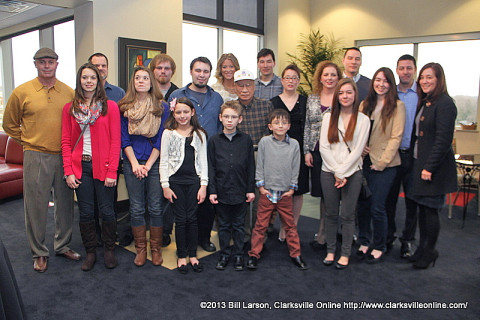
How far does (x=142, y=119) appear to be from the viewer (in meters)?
2.79

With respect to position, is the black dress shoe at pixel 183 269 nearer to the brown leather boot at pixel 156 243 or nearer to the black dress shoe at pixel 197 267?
the black dress shoe at pixel 197 267

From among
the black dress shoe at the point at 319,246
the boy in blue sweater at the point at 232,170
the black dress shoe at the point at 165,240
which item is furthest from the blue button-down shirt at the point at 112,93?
the black dress shoe at the point at 319,246

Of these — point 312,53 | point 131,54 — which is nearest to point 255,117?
point 131,54

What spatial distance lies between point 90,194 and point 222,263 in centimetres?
109

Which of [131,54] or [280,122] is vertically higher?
[131,54]

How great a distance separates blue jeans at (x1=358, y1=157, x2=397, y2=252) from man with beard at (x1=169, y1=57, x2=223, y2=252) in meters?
1.23

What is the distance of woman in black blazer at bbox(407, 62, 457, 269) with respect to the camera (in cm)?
268

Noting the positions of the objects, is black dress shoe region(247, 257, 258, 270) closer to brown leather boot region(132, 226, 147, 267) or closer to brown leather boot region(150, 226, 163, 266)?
brown leather boot region(150, 226, 163, 266)

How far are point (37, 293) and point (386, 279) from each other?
2.36 metres

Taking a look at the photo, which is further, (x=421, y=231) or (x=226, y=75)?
(x=226, y=75)

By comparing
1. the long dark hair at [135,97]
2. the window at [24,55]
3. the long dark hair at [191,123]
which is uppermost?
the window at [24,55]

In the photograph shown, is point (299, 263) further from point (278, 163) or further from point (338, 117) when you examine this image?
point (338, 117)

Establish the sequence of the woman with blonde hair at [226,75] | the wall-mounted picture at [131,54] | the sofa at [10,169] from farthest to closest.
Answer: the sofa at [10,169]
the wall-mounted picture at [131,54]
the woman with blonde hair at [226,75]

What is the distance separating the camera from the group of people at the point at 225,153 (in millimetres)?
2742
